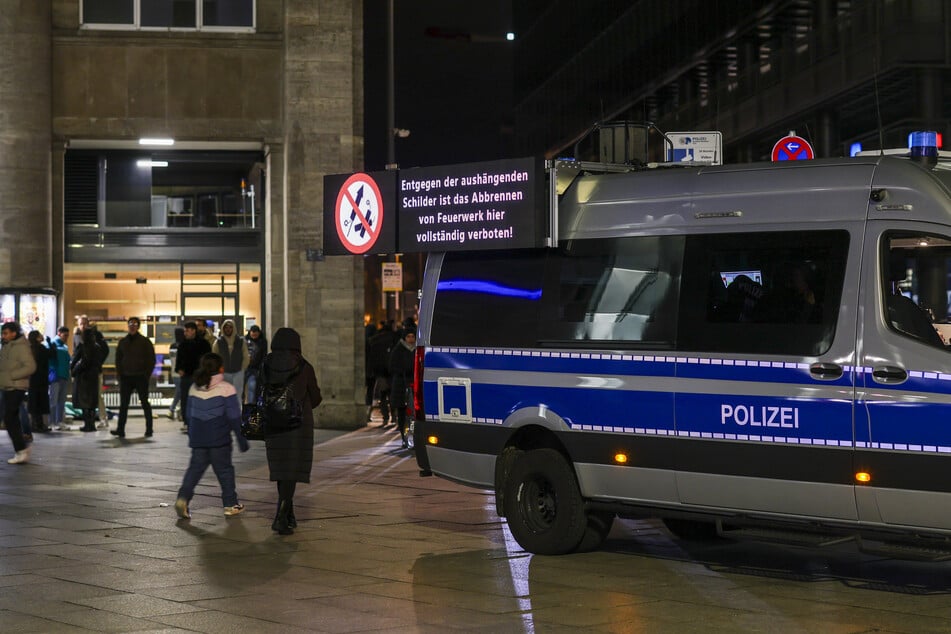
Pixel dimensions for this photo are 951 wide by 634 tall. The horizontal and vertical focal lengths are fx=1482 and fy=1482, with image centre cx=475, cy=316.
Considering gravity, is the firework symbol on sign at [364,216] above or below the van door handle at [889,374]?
above

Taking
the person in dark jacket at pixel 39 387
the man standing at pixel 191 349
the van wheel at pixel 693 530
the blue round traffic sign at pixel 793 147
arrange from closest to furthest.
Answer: the van wheel at pixel 693 530 → the blue round traffic sign at pixel 793 147 → the man standing at pixel 191 349 → the person in dark jacket at pixel 39 387

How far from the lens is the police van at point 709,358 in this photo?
9.08 metres

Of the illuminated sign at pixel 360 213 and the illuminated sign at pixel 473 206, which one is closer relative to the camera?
the illuminated sign at pixel 473 206

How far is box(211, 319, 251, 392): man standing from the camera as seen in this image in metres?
23.8

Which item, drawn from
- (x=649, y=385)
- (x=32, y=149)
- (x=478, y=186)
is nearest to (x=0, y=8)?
(x=32, y=149)

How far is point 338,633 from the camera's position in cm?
807

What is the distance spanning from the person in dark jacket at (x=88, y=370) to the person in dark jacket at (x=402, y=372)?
6058 millimetres

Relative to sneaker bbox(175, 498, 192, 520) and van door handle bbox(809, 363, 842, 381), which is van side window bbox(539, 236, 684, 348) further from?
sneaker bbox(175, 498, 192, 520)

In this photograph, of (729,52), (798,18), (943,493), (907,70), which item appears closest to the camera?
(943,493)

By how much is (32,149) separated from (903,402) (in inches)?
804

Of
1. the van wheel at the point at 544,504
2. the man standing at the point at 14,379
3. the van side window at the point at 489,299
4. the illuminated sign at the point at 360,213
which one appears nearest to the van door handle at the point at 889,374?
the van wheel at the point at 544,504

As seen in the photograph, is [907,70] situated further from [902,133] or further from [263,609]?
[263,609]

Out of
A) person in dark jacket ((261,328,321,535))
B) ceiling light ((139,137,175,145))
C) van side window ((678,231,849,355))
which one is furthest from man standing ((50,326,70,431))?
van side window ((678,231,849,355))

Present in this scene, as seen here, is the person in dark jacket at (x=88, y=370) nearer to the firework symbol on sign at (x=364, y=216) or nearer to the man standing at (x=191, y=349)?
the man standing at (x=191, y=349)
